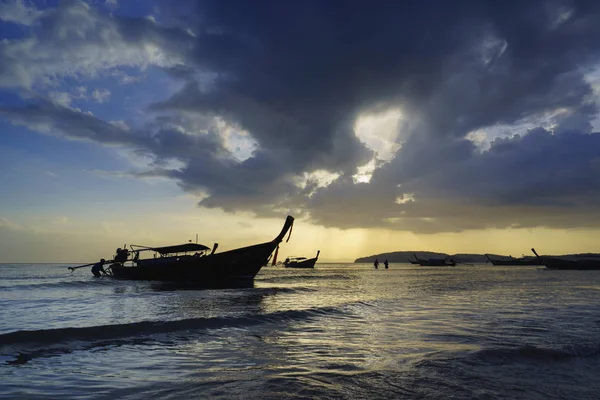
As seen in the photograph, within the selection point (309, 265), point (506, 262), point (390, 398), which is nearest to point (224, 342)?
point (390, 398)

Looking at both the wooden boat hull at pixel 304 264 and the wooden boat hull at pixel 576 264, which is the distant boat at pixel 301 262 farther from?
the wooden boat hull at pixel 576 264

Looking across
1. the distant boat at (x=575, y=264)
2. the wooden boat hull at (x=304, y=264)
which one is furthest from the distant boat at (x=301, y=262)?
the distant boat at (x=575, y=264)

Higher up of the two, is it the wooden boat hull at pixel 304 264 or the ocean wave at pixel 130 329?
the wooden boat hull at pixel 304 264

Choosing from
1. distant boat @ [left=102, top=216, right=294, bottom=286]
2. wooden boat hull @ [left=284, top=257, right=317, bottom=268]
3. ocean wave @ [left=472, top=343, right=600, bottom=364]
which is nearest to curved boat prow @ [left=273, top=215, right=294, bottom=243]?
distant boat @ [left=102, top=216, right=294, bottom=286]

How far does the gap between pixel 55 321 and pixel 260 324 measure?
808 centimetres

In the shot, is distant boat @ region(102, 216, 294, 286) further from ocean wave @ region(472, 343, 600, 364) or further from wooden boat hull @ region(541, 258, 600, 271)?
wooden boat hull @ region(541, 258, 600, 271)

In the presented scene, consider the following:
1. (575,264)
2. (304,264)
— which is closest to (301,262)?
(304,264)

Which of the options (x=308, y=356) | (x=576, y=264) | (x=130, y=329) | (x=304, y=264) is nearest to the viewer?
(x=308, y=356)

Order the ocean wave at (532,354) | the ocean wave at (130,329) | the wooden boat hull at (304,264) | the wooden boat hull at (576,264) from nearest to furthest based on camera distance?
the ocean wave at (532,354), the ocean wave at (130,329), the wooden boat hull at (576,264), the wooden boat hull at (304,264)

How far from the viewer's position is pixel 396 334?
36.3ft

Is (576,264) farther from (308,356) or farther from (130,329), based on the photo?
(130,329)

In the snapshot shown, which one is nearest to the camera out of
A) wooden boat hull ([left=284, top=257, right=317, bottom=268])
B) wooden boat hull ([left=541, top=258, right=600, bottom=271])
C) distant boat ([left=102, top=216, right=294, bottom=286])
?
distant boat ([left=102, top=216, right=294, bottom=286])

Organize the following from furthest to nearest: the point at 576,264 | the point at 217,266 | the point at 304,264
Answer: the point at 304,264 → the point at 576,264 → the point at 217,266

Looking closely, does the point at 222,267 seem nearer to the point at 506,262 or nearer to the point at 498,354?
A: the point at 498,354
